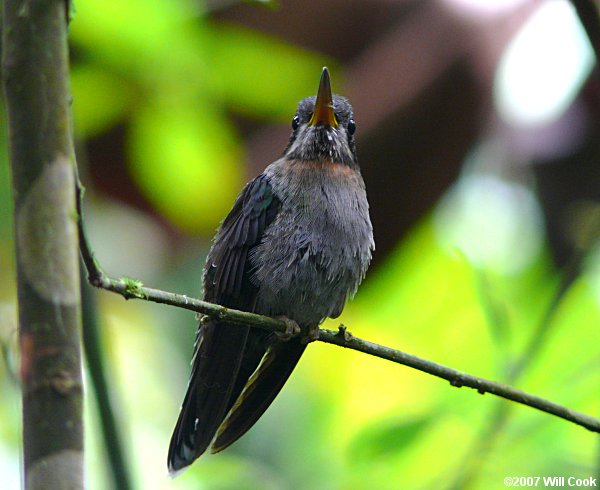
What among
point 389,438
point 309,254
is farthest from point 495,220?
point 389,438

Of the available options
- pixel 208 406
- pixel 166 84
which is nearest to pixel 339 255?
pixel 208 406

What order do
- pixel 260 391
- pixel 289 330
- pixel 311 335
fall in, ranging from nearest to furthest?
pixel 289 330 < pixel 311 335 < pixel 260 391

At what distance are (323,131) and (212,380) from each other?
154cm

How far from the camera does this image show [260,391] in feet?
13.4

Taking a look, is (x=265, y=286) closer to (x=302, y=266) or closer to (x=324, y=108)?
(x=302, y=266)

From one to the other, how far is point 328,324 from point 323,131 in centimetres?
159

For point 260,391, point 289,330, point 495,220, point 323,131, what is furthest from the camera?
point 495,220

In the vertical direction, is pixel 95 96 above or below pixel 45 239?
above

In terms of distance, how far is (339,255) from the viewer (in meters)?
4.01

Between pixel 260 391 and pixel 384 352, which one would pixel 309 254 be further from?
pixel 384 352

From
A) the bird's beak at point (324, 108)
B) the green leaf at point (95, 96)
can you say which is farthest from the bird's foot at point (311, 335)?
the green leaf at point (95, 96)

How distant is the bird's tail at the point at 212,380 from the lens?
3877 mm

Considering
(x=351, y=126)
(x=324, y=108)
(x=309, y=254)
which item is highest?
(x=351, y=126)

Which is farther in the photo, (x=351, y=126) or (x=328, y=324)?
(x=328, y=324)
